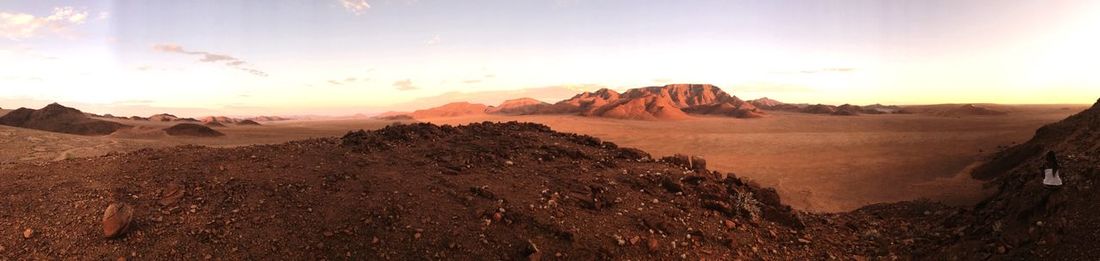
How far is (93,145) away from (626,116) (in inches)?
1584

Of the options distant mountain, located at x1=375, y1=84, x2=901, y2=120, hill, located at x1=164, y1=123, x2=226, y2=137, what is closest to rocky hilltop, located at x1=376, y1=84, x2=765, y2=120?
distant mountain, located at x1=375, y1=84, x2=901, y2=120

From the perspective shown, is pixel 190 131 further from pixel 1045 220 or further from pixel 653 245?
pixel 1045 220

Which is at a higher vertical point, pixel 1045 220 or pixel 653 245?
pixel 1045 220

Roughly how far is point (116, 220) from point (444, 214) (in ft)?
9.54

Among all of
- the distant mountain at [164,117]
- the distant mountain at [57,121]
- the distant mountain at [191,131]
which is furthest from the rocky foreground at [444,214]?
the distant mountain at [164,117]

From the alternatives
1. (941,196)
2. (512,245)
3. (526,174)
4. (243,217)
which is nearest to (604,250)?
(512,245)

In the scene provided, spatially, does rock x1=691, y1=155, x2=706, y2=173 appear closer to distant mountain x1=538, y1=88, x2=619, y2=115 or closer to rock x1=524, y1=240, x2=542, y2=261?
rock x1=524, y1=240, x2=542, y2=261

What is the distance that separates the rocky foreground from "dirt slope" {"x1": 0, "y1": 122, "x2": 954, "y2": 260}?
21 mm

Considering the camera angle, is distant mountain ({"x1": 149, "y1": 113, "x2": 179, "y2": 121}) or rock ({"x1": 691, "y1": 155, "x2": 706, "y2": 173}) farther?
distant mountain ({"x1": 149, "y1": 113, "x2": 179, "y2": 121})

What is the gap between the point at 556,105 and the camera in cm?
6894

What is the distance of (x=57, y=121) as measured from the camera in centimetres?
2934

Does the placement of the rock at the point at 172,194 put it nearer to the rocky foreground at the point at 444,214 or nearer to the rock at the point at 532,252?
the rocky foreground at the point at 444,214

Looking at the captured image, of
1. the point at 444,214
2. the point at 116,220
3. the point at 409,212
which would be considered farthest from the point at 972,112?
the point at 116,220

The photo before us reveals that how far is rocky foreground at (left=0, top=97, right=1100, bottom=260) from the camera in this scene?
4.67 metres
